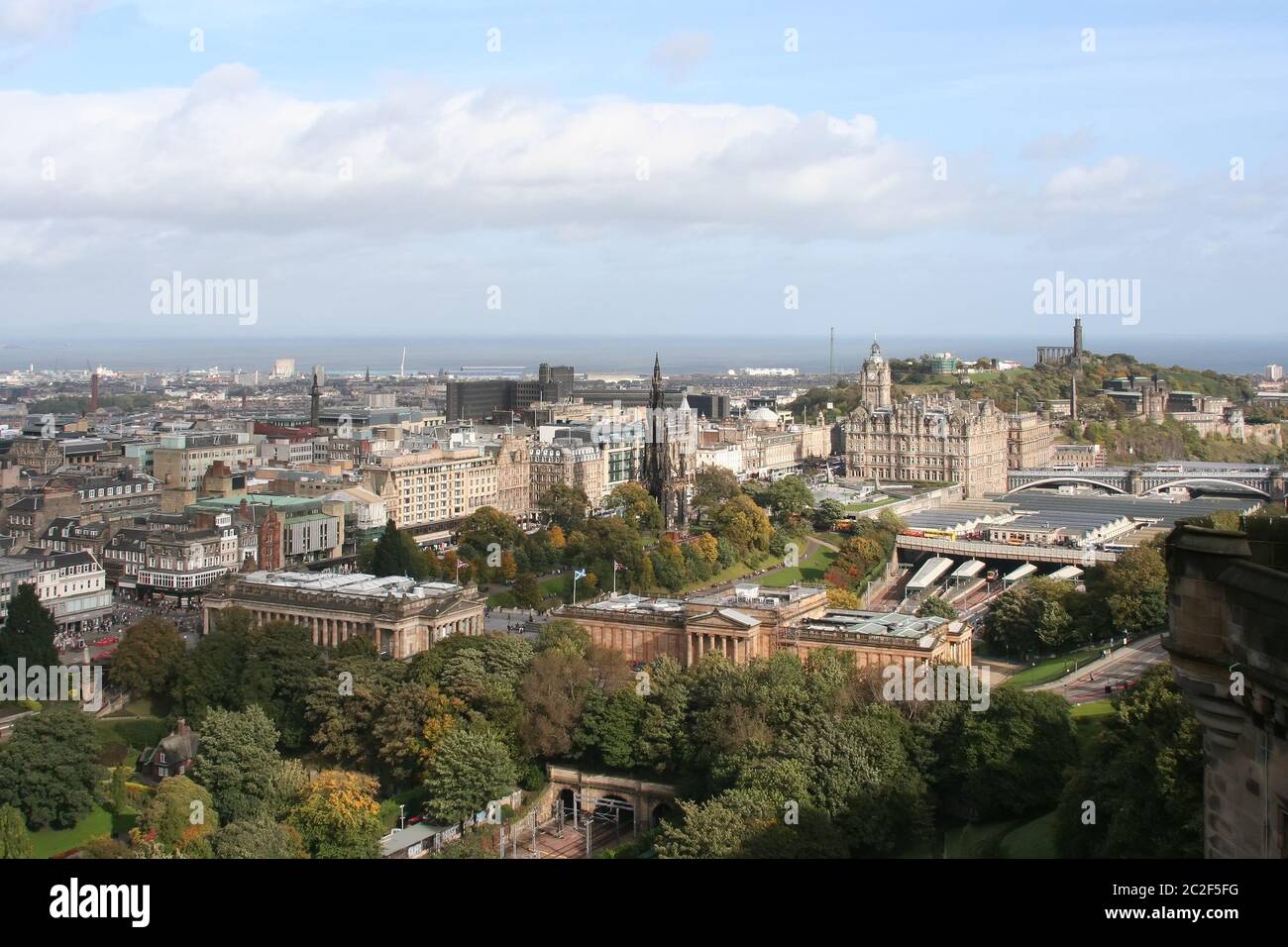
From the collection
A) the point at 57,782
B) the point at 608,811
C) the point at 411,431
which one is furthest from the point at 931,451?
the point at 57,782

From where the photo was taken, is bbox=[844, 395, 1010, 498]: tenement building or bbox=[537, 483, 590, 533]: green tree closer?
bbox=[537, 483, 590, 533]: green tree

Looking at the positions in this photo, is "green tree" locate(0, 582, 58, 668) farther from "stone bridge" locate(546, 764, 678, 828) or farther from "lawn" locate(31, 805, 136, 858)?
"stone bridge" locate(546, 764, 678, 828)

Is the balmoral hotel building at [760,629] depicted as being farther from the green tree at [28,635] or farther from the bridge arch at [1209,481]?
the bridge arch at [1209,481]

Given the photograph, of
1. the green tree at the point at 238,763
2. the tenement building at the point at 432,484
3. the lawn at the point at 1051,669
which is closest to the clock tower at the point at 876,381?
the tenement building at the point at 432,484

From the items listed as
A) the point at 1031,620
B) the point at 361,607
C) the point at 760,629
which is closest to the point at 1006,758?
the point at 760,629

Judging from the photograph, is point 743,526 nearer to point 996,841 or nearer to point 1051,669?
point 1051,669

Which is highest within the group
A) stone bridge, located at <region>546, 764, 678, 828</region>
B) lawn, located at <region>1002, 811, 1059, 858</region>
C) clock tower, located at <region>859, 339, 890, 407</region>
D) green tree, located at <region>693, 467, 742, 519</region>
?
clock tower, located at <region>859, 339, 890, 407</region>

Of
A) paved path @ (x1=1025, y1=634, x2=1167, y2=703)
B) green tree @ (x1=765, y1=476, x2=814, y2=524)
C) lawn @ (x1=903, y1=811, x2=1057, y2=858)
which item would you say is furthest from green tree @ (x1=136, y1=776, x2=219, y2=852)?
green tree @ (x1=765, y1=476, x2=814, y2=524)

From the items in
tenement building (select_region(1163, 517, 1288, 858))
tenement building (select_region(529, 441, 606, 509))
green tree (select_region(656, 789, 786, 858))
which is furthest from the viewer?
tenement building (select_region(529, 441, 606, 509))
